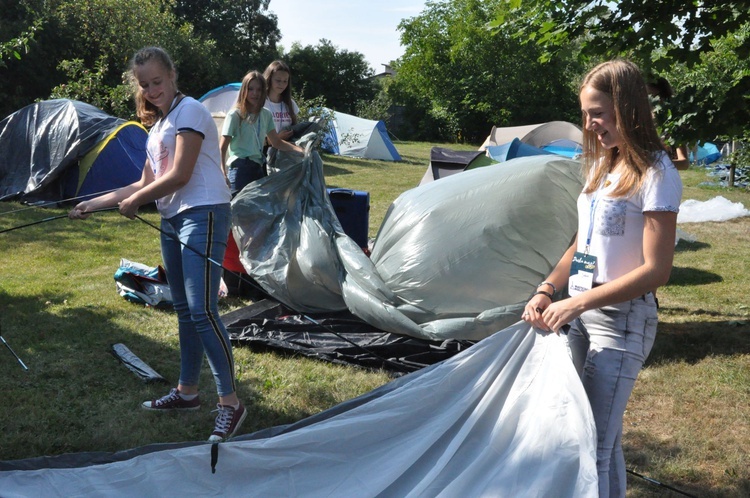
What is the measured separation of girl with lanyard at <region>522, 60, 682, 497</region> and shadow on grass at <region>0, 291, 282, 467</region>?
5.76 ft

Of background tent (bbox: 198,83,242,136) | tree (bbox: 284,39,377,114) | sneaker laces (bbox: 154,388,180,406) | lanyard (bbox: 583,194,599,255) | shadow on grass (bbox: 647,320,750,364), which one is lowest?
shadow on grass (bbox: 647,320,750,364)

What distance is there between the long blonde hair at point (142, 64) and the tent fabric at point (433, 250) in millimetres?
1798

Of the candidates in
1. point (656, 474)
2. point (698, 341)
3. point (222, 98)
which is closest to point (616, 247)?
point (656, 474)

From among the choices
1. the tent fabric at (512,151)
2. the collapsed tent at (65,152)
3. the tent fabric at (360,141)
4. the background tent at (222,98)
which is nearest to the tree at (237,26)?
the tent fabric at (360,141)

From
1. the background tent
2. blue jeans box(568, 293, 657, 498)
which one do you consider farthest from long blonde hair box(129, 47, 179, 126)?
the background tent

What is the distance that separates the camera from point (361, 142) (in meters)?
19.2

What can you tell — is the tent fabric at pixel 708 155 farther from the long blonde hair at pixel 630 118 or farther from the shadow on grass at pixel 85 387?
the long blonde hair at pixel 630 118

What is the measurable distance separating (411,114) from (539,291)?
102ft

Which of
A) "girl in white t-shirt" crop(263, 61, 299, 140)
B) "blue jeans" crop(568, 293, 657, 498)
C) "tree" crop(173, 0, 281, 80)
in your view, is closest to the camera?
"blue jeans" crop(568, 293, 657, 498)

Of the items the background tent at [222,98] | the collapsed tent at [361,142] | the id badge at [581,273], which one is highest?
the background tent at [222,98]

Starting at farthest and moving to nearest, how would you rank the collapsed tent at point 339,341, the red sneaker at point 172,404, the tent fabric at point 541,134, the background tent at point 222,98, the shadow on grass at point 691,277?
the tent fabric at point 541,134, the background tent at point 222,98, the shadow on grass at point 691,277, the collapsed tent at point 339,341, the red sneaker at point 172,404

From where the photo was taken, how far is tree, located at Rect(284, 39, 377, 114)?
3262 centimetres

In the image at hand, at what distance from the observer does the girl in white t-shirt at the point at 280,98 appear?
561 cm

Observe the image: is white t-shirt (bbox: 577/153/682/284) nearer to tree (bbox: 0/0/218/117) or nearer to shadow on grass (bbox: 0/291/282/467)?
shadow on grass (bbox: 0/291/282/467)
